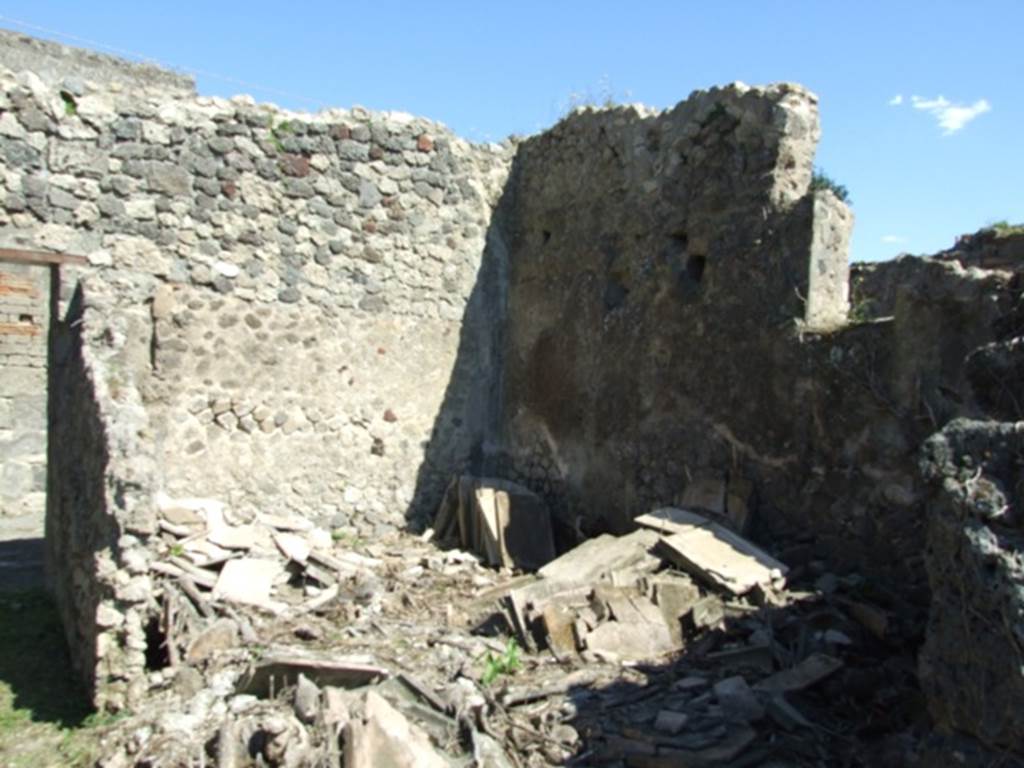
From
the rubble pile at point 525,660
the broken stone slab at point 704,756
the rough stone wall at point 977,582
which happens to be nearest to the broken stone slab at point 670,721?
the rubble pile at point 525,660

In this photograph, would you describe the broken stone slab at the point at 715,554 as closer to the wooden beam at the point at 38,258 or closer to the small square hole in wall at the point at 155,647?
the small square hole in wall at the point at 155,647

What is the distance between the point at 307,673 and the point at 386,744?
2.43 ft

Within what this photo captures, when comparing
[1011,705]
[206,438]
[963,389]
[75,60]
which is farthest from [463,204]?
[75,60]

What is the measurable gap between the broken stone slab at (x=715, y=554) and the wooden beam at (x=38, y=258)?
416cm

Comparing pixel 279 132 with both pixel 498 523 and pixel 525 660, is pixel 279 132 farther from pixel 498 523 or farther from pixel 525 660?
pixel 525 660

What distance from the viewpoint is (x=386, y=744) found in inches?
144

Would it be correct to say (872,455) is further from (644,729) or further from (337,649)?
(337,649)

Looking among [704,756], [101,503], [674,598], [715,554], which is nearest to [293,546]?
[101,503]

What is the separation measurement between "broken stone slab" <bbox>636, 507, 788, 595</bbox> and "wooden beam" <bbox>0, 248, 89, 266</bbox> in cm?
416

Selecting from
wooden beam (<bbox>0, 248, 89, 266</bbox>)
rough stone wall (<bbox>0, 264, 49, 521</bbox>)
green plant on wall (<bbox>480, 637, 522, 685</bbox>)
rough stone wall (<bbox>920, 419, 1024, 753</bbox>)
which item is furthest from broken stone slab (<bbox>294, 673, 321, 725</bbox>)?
rough stone wall (<bbox>0, 264, 49, 521</bbox>)

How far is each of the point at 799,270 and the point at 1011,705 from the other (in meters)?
3.24

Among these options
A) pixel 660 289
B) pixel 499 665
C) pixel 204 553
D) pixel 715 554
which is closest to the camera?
Result: pixel 499 665

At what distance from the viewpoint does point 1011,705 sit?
2623 mm

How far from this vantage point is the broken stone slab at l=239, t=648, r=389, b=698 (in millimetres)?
4215
